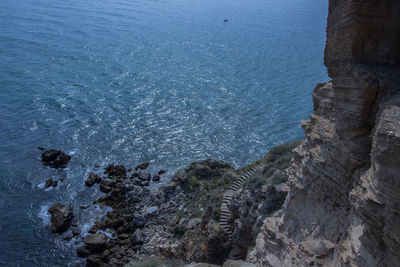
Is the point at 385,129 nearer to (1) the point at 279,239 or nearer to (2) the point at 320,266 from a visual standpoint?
(2) the point at 320,266

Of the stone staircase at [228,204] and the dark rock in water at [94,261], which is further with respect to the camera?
the dark rock in water at [94,261]

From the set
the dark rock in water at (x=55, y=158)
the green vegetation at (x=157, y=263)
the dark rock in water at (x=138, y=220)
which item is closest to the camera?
the green vegetation at (x=157, y=263)

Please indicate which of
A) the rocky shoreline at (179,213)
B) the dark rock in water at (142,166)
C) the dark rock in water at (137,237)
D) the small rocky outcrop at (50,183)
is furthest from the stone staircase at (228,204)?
the small rocky outcrop at (50,183)

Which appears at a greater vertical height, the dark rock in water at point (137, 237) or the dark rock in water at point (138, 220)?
the dark rock in water at point (138, 220)

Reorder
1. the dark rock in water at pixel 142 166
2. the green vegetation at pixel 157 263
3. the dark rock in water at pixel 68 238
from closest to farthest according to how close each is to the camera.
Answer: the green vegetation at pixel 157 263 → the dark rock in water at pixel 68 238 → the dark rock in water at pixel 142 166

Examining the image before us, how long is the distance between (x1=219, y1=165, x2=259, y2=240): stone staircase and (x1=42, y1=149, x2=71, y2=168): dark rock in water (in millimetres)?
21772

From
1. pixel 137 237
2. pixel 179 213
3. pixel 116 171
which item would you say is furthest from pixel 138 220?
pixel 116 171

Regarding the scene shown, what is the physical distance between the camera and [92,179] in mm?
36125

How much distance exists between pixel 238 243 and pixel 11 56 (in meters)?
59.7

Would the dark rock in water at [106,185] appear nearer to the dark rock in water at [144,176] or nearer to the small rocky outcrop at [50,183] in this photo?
the dark rock in water at [144,176]

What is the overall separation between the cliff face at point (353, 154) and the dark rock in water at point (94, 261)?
63.4ft

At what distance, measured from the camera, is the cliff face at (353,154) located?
26.0ft

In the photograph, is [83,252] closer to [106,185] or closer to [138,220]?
[138,220]

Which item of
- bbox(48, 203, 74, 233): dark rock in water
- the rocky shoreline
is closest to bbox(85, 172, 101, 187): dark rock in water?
the rocky shoreline
